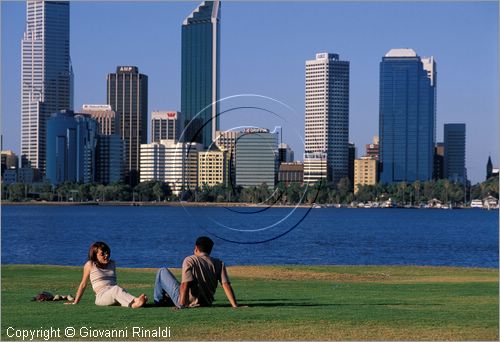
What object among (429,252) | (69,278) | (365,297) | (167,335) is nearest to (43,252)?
(429,252)

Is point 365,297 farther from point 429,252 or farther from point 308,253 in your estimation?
point 429,252

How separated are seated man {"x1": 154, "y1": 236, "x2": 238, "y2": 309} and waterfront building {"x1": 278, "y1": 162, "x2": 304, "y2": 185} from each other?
107 meters

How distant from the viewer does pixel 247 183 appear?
153 meters

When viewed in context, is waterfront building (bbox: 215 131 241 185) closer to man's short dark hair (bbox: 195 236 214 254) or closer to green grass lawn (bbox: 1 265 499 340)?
green grass lawn (bbox: 1 265 499 340)

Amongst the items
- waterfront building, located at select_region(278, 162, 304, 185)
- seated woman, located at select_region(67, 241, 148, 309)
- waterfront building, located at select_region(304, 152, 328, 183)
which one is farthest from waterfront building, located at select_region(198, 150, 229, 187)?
seated woman, located at select_region(67, 241, 148, 309)

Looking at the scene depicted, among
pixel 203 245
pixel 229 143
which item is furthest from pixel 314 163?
pixel 203 245

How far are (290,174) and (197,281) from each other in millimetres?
112597

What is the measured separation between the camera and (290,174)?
13062 centimetres

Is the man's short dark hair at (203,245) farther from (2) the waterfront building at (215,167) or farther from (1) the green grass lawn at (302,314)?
(2) the waterfront building at (215,167)

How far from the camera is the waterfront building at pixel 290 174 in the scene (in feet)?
422

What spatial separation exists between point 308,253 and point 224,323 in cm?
6000

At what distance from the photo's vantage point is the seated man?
17969 mm

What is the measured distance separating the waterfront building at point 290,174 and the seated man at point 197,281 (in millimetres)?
106917

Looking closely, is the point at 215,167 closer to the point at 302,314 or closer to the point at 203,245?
the point at 203,245
